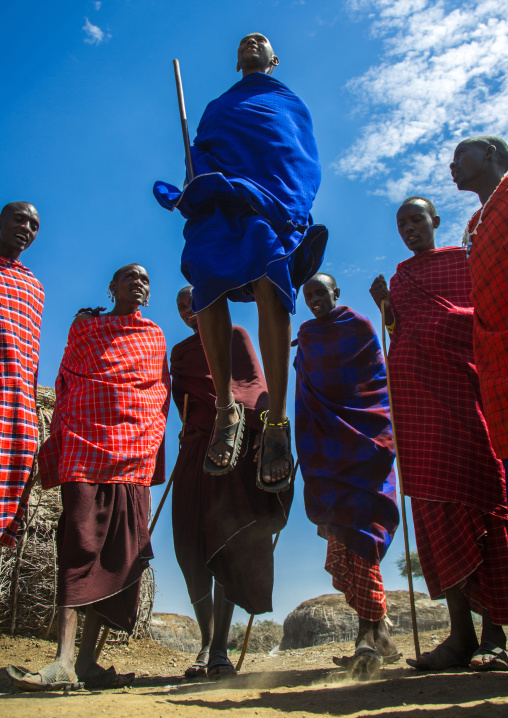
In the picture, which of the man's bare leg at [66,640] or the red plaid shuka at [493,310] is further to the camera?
the man's bare leg at [66,640]

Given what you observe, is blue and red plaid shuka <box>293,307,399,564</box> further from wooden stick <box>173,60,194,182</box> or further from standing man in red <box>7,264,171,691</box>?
wooden stick <box>173,60,194,182</box>

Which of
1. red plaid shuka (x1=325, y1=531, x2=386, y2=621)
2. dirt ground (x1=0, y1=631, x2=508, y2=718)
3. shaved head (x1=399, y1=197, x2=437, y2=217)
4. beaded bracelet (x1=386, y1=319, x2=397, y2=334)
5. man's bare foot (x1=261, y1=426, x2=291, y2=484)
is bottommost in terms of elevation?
dirt ground (x1=0, y1=631, x2=508, y2=718)

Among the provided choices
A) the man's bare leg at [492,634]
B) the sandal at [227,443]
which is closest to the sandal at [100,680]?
the sandal at [227,443]

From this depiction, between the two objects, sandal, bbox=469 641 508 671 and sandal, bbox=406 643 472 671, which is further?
sandal, bbox=406 643 472 671

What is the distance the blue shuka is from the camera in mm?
3461

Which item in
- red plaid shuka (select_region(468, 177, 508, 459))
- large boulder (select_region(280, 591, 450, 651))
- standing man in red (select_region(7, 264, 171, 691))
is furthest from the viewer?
large boulder (select_region(280, 591, 450, 651))

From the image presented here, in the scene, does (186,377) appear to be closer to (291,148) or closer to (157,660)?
(291,148)

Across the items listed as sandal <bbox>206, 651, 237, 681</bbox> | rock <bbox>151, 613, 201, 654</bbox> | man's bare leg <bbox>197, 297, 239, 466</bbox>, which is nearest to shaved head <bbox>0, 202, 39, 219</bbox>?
man's bare leg <bbox>197, 297, 239, 466</bbox>

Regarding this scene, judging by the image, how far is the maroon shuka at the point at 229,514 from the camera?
4555 mm

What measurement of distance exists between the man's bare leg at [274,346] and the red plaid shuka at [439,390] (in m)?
1.21

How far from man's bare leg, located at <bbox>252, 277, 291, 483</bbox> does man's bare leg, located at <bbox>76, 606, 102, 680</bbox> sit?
70.2 inches

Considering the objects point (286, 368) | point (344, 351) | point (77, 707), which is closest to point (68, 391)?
point (286, 368)

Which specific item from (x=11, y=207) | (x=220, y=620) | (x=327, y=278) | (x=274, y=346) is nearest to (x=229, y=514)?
(x=220, y=620)

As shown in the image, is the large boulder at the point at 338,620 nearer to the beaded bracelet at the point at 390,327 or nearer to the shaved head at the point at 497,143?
the beaded bracelet at the point at 390,327
